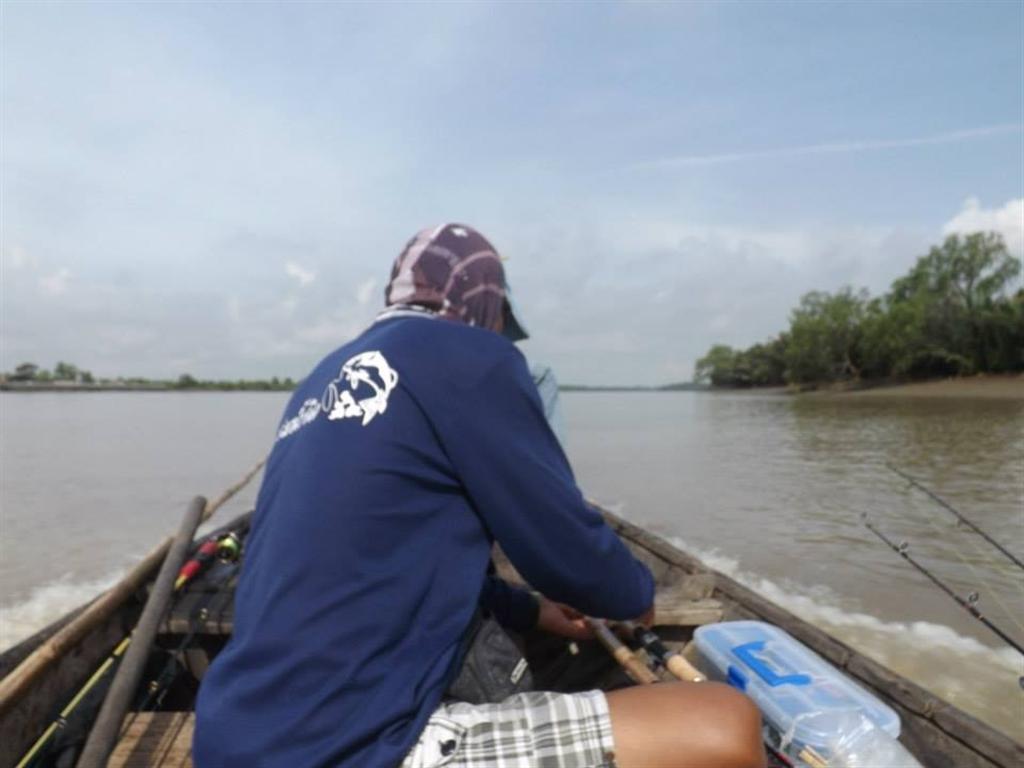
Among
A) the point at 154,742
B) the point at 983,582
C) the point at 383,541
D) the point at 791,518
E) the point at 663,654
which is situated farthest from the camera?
the point at 791,518

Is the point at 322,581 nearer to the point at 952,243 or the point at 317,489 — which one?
the point at 317,489

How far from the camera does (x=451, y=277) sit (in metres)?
1.83

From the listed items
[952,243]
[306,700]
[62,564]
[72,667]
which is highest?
[952,243]

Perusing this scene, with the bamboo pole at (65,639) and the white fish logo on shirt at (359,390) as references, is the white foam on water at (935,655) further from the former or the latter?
the bamboo pole at (65,639)

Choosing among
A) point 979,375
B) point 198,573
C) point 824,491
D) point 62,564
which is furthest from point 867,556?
point 979,375

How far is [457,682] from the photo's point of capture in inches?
62.4

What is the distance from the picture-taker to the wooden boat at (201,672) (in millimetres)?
2373

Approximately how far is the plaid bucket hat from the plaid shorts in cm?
97

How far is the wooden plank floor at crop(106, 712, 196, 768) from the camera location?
2602 mm

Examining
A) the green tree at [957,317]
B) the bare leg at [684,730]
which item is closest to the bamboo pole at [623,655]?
the bare leg at [684,730]

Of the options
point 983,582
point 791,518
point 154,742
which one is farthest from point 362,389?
point 791,518

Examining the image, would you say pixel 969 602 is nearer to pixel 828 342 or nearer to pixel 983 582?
pixel 983 582

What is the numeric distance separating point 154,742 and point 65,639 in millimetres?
578

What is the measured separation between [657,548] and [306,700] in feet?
11.2
